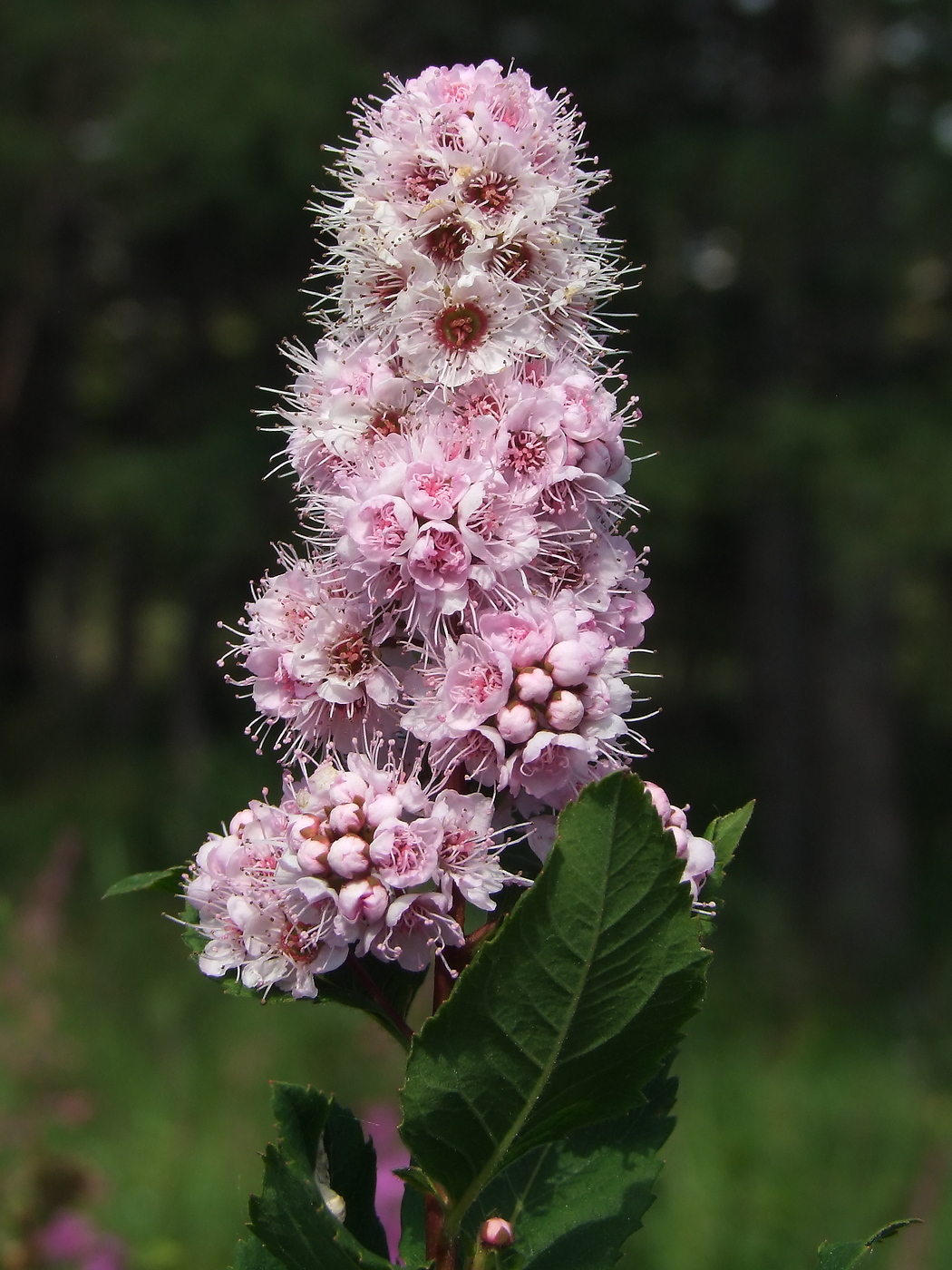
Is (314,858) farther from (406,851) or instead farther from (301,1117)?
(301,1117)

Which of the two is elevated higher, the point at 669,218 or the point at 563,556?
the point at 669,218

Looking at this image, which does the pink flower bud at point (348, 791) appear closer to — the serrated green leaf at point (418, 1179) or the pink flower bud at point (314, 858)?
the pink flower bud at point (314, 858)

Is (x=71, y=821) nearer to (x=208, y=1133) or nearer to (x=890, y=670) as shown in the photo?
(x=208, y=1133)

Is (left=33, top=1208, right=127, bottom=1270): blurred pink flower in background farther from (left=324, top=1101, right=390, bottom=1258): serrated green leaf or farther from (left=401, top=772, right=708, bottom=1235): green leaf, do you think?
(left=401, top=772, right=708, bottom=1235): green leaf

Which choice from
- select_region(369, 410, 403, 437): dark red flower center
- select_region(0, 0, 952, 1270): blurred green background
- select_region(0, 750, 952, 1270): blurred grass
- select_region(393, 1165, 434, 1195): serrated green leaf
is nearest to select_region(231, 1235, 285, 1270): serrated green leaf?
select_region(393, 1165, 434, 1195): serrated green leaf

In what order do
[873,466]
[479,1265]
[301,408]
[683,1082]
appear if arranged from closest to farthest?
[479,1265]
[301,408]
[683,1082]
[873,466]

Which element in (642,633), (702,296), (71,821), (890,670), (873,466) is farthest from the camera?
(71,821)

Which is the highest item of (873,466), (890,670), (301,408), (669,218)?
(669,218)

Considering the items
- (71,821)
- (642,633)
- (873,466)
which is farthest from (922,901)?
(642,633)
